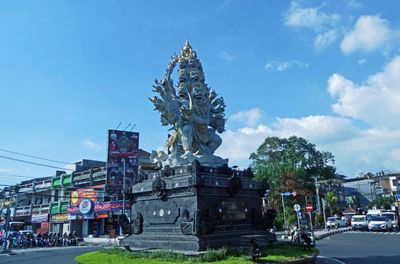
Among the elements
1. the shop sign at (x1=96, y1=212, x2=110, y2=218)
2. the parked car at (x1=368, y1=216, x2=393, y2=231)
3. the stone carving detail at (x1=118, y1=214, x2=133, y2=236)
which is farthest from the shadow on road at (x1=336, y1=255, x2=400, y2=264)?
the shop sign at (x1=96, y1=212, x2=110, y2=218)

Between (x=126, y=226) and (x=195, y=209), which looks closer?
(x=195, y=209)

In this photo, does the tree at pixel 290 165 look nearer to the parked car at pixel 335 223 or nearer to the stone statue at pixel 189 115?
the parked car at pixel 335 223

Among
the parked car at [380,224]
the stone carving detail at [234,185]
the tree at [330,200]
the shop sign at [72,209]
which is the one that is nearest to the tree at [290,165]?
the tree at [330,200]

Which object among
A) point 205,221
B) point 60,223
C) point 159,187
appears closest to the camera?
point 205,221

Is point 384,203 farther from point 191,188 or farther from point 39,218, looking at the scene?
point 191,188

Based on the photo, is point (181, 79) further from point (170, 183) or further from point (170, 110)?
point (170, 183)

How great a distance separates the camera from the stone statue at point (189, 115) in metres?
16.6

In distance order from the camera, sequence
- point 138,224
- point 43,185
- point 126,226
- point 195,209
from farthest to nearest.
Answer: point 43,185 → point 126,226 → point 138,224 → point 195,209

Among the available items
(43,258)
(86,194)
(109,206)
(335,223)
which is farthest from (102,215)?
(335,223)

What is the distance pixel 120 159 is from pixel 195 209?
33.0m

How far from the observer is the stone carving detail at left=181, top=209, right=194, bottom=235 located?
12750mm

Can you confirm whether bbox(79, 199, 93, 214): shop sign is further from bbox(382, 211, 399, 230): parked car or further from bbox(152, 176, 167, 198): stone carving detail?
bbox(382, 211, 399, 230): parked car

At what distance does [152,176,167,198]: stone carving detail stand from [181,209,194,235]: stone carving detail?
1.70m

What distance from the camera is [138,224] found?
51.3 ft
